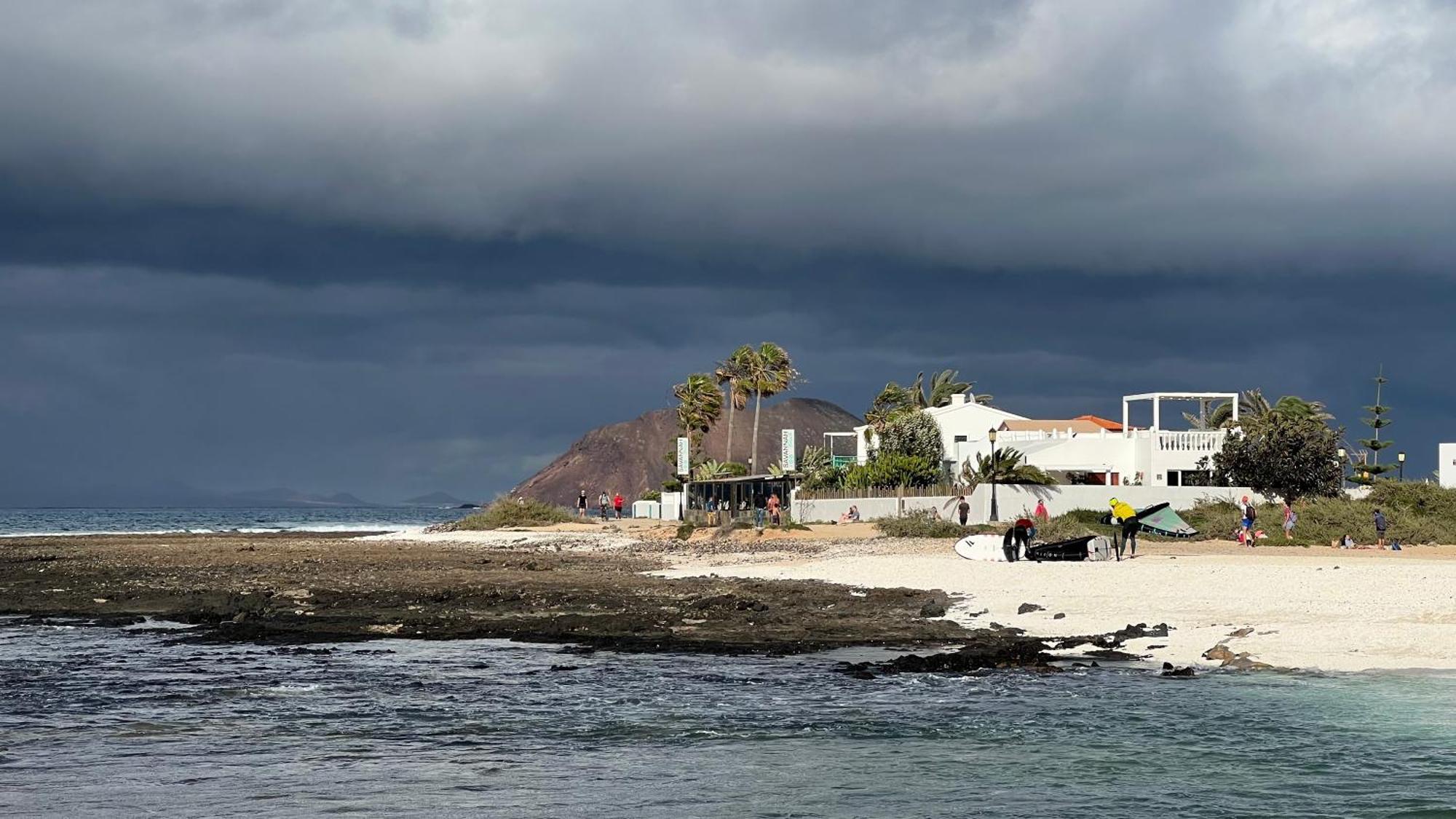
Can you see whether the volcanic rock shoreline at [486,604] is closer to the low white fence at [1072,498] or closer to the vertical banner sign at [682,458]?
the low white fence at [1072,498]

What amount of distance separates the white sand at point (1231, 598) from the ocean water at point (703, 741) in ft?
6.62

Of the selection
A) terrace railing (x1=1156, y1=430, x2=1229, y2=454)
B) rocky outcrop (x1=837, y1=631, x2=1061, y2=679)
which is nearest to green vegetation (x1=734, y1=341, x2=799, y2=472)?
terrace railing (x1=1156, y1=430, x2=1229, y2=454)

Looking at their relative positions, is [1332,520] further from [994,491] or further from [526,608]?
[526,608]

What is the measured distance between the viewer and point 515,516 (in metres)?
83.7

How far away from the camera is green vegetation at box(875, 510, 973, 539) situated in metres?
49.2

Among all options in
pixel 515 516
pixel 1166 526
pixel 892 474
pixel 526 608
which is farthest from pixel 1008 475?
pixel 515 516

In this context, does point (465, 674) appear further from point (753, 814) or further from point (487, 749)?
point (753, 814)

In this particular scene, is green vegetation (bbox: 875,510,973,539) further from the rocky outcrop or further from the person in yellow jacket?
the rocky outcrop

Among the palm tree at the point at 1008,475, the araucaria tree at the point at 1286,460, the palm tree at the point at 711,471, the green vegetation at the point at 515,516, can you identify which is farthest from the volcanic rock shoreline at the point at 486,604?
the palm tree at the point at 711,471

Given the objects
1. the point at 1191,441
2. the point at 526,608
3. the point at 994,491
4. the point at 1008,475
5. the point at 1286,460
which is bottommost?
the point at 526,608

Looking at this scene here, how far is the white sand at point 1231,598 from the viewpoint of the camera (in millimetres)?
19781

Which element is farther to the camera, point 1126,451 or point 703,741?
point 1126,451

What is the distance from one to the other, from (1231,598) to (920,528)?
992 inches

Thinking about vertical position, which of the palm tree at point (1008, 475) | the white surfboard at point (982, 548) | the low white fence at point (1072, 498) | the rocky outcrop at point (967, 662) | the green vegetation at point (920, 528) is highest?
the palm tree at point (1008, 475)
